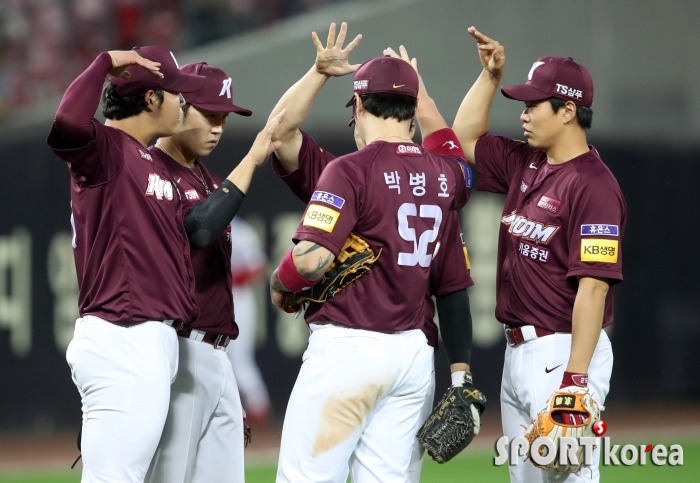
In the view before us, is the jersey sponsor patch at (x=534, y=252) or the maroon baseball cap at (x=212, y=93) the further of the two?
the jersey sponsor patch at (x=534, y=252)

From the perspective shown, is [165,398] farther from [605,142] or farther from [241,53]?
[605,142]

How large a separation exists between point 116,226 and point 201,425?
2.81 feet

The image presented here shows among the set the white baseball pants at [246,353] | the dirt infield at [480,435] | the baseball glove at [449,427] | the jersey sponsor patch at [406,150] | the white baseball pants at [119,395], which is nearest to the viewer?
the white baseball pants at [119,395]

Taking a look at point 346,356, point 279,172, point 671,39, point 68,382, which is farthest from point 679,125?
point 346,356

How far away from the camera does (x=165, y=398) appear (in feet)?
10.3

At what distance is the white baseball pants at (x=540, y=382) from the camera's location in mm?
3604

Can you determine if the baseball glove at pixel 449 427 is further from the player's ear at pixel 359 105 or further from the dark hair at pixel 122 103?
the dark hair at pixel 122 103

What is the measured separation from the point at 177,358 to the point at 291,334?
199 inches

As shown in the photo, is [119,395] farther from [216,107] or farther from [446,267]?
[446,267]

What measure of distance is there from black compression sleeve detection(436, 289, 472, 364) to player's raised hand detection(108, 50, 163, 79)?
1379 mm

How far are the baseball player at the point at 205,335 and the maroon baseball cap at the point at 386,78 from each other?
41cm

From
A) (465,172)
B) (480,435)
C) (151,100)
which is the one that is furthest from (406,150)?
(480,435)

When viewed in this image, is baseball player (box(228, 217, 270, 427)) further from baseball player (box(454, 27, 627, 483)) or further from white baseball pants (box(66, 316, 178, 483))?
white baseball pants (box(66, 316, 178, 483))

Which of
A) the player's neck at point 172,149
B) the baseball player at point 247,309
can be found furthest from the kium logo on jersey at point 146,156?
the baseball player at point 247,309
